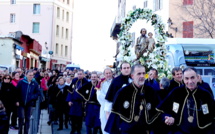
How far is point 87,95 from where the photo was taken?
10250 millimetres

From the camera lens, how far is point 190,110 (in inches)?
189

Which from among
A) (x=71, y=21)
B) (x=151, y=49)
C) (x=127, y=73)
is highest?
(x=71, y=21)

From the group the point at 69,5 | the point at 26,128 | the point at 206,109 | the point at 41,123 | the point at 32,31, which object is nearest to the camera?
the point at 206,109

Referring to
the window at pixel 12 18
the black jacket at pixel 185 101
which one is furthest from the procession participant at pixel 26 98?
the window at pixel 12 18

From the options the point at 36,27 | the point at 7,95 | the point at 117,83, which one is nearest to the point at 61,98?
the point at 7,95

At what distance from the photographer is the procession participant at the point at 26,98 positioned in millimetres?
9828

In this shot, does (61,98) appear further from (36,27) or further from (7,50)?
(36,27)

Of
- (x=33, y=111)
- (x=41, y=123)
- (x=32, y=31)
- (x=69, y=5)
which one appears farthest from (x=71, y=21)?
(x=33, y=111)

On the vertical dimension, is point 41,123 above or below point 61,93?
below

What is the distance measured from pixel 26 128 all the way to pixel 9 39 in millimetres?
19865

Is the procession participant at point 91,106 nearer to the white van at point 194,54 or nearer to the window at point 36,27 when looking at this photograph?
the white van at point 194,54

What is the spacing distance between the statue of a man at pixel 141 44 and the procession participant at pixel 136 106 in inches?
298

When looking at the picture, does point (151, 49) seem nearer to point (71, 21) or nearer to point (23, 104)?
point (23, 104)

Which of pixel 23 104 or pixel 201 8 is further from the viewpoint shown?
pixel 201 8
